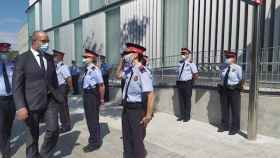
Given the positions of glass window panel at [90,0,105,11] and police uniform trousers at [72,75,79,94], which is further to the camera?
glass window panel at [90,0,105,11]

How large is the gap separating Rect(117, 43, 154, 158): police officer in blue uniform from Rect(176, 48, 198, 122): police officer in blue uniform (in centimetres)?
376

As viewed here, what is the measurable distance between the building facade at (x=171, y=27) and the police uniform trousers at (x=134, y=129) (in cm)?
369

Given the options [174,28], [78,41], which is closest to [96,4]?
[78,41]

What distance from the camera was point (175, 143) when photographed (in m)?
6.52

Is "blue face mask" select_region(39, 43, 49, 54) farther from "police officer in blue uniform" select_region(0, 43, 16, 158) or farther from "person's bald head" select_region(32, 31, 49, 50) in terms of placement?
"police officer in blue uniform" select_region(0, 43, 16, 158)

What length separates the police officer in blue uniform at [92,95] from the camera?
600 centimetres

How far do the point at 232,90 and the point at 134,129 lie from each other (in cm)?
298

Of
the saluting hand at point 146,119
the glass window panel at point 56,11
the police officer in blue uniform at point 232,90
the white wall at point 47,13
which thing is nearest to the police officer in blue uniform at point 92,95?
the saluting hand at point 146,119

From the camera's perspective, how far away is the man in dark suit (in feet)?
15.5

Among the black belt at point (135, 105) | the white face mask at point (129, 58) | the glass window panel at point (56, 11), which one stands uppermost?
the glass window panel at point (56, 11)

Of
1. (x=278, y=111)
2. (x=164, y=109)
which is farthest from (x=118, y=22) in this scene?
(x=278, y=111)

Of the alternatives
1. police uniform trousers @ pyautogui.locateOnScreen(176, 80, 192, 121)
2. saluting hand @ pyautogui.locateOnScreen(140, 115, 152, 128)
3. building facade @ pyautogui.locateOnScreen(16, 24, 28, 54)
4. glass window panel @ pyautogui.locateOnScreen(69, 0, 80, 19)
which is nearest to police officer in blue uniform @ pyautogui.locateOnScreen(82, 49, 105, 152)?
saluting hand @ pyautogui.locateOnScreen(140, 115, 152, 128)

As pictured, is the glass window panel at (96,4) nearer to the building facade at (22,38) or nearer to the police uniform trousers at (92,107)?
the police uniform trousers at (92,107)

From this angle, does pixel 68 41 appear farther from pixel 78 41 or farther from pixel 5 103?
pixel 5 103
